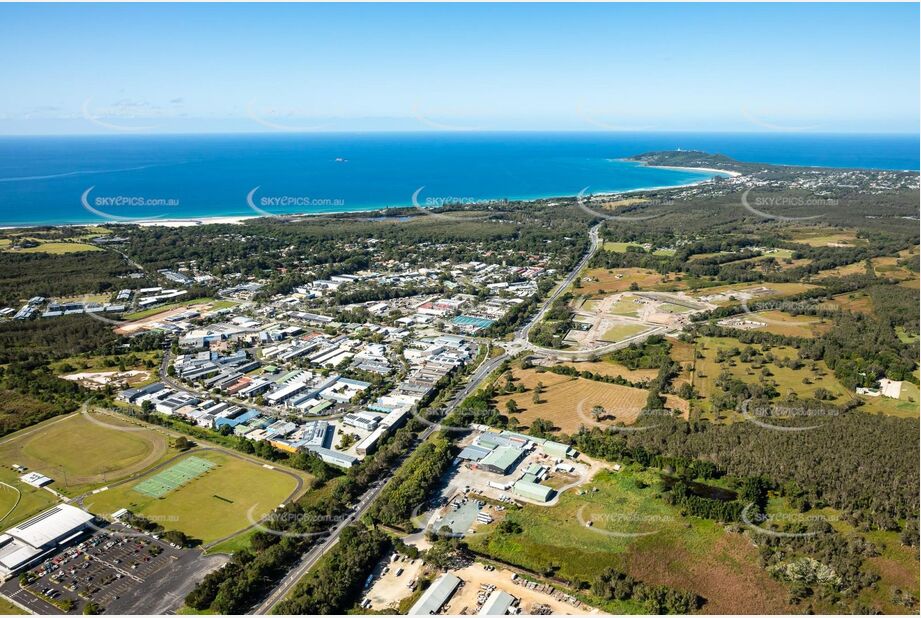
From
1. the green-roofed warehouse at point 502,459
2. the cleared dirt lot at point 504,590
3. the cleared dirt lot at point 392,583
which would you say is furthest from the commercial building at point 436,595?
the green-roofed warehouse at point 502,459

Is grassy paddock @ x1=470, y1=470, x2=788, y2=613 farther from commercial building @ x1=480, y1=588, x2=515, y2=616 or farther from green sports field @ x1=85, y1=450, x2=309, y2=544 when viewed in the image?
green sports field @ x1=85, y1=450, x2=309, y2=544

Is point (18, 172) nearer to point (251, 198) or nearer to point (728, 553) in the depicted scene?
point (251, 198)

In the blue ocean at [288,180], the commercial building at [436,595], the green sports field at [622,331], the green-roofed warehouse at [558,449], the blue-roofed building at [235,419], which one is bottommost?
the commercial building at [436,595]

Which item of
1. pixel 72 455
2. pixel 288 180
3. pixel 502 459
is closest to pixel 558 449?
pixel 502 459

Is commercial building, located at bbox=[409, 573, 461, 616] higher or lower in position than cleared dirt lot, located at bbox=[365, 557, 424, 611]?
higher

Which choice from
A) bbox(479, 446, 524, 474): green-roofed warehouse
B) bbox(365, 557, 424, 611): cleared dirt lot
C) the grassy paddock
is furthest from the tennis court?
the grassy paddock

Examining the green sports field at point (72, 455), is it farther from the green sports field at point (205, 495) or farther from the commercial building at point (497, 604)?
the commercial building at point (497, 604)

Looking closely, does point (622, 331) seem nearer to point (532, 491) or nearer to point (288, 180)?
point (532, 491)
